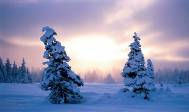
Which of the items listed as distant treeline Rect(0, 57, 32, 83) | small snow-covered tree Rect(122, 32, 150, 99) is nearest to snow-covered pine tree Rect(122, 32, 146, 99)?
small snow-covered tree Rect(122, 32, 150, 99)

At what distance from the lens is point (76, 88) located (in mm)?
43312

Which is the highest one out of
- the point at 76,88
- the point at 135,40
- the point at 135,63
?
the point at 135,40

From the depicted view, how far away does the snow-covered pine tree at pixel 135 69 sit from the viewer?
49781mm

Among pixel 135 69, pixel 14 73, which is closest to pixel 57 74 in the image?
pixel 135 69

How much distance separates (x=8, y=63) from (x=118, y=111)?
103m

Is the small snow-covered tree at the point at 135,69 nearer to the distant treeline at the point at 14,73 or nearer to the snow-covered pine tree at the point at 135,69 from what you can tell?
the snow-covered pine tree at the point at 135,69

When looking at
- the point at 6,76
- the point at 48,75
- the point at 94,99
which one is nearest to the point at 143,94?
the point at 94,99

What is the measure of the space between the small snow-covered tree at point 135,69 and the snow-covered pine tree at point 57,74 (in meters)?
11.0

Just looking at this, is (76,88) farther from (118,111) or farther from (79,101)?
(118,111)

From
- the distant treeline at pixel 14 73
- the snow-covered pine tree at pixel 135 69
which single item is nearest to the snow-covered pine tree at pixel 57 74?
the snow-covered pine tree at pixel 135 69

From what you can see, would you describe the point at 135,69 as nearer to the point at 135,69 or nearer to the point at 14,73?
the point at 135,69

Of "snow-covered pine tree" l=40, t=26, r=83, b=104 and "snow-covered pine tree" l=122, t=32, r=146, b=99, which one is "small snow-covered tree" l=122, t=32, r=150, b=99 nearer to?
"snow-covered pine tree" l=122, t=32, r=146, b=99

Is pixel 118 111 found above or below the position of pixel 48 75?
below

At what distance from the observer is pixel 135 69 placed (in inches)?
1988
